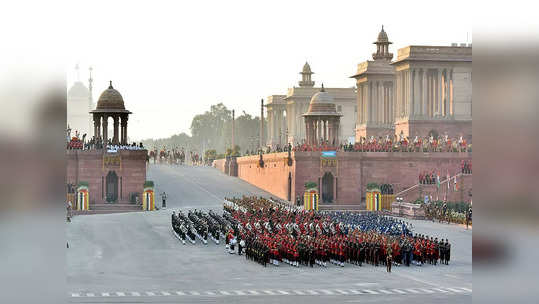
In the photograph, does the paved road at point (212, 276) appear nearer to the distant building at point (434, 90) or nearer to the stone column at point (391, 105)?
the distant building at point (434, 90)

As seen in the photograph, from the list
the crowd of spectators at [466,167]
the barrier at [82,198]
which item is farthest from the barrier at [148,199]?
the crowd of spectators at [466,167]

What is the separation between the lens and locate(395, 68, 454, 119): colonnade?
384 ft

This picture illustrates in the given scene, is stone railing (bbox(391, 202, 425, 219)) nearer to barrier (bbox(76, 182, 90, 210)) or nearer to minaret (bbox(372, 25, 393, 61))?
barrier (bbox(76, 182, 90, 210))

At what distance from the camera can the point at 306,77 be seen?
174m

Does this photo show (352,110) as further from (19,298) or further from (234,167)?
(19,298)

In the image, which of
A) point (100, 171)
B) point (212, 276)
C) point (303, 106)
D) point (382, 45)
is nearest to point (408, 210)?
point (100, 171)

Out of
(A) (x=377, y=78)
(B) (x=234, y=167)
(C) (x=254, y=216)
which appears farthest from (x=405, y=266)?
(A) (x=377, y=78)

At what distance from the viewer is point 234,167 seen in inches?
4791

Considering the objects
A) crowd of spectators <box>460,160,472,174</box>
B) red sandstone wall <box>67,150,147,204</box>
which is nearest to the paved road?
red sandstone wall <box>67,150,147,204</box>

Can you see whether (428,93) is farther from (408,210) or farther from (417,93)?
(408,210)

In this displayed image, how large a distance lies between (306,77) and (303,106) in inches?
347

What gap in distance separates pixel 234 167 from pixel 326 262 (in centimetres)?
7600

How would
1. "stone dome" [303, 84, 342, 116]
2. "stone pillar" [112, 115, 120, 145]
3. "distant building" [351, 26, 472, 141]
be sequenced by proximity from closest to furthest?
"stone pillar" [112, 115, 120, 145] → "stone dome" [303, 84, 342, 116] → "distant building" [351, 26, 472, 141]

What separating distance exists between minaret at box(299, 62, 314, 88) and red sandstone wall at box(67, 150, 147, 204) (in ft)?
291
